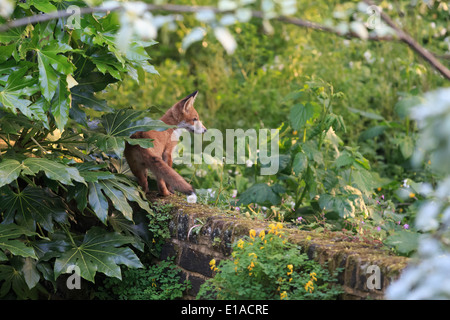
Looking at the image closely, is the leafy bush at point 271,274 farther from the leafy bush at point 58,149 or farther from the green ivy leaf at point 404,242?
the leafy bush at point 58,149

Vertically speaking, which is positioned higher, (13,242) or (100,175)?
(100,175)

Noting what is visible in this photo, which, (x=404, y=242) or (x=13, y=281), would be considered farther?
(x=13, y=281)

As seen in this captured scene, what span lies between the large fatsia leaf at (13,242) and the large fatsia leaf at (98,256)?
204 mm

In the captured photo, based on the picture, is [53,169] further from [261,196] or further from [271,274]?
[261,196]

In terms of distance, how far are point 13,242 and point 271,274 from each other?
4.83ft

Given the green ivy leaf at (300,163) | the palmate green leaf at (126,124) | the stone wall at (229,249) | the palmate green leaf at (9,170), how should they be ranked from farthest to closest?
the green ivy leaf at (300,163) → the palmate green leaf at (126,124) → the palmate green leaf at (9,170) → the stone wall at (229,249)

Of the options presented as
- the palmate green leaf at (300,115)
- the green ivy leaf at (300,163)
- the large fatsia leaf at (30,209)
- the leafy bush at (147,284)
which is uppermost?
the palmate green leaf at (300,115)

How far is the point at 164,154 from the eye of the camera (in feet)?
12.6

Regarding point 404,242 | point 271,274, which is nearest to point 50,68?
point 271,274

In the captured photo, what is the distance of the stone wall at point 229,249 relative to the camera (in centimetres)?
250

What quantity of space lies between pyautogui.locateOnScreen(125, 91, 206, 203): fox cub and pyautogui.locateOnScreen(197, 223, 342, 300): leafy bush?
2.30ft

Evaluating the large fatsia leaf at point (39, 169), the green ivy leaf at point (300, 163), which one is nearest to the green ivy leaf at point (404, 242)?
the green ivy leaf at point (300, 163)

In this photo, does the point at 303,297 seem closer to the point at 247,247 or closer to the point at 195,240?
the point at 247,247

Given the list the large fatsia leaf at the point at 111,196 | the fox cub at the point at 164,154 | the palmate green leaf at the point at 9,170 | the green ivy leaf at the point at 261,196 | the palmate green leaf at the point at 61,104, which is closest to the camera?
the palmate green leaf at the point at 9,170
